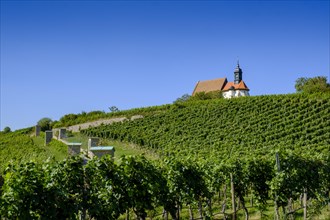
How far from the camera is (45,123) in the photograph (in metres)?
56.4

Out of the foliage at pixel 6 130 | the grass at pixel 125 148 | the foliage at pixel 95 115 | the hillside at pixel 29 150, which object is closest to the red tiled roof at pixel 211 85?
the foliage at pixel 95 115

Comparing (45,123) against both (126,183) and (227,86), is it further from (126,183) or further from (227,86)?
(126,183)

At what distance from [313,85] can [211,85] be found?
36.5 m

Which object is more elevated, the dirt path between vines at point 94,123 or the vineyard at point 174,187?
A: the dirt path between vines at point 94,123

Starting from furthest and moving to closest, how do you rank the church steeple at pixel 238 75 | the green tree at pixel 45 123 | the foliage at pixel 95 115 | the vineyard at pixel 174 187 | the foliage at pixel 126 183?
the church steeple at pixel 238 75 → the green tree at pixel 45 123 → the foliage at pixel 95 115 → the vineyard at pixel 174 187 → the foliage at pixel 126 183

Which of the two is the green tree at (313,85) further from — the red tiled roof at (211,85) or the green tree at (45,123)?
the green tree at (45,123)

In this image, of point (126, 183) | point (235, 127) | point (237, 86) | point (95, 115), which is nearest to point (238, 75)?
point (237, 86)

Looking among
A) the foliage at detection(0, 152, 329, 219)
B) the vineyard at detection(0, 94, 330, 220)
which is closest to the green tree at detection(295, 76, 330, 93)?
the vineyard at detection(0, 94, 330, 220)

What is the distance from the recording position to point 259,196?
1315 cm

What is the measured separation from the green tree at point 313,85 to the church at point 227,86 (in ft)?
39.9

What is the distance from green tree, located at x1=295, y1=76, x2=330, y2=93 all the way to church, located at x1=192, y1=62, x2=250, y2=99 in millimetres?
12157

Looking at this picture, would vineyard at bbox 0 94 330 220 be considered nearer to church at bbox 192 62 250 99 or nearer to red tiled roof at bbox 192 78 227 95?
church at bbox 192 62 250 99

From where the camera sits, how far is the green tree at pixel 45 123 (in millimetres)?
55250

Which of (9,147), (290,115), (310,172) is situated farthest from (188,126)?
(310,172)
